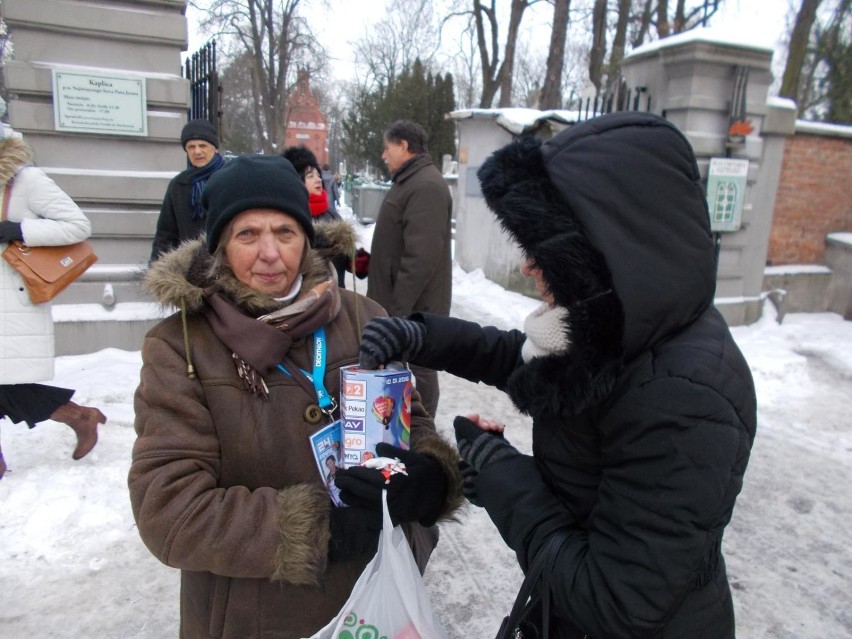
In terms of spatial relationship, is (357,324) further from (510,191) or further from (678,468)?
(678,468)

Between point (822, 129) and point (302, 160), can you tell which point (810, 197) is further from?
point (302, 160)

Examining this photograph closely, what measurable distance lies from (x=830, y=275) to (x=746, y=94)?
117 inches

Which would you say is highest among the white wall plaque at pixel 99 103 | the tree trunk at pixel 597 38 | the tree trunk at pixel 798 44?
the tree trunk at pixel 597 38

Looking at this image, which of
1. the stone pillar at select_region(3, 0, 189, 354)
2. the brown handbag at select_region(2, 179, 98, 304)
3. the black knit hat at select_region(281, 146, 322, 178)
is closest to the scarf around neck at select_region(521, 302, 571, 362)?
the brown handbag at select_region(2, 179, 98, 304)

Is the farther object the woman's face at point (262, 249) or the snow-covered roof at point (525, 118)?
the snow-covered roof at point (525, 118)

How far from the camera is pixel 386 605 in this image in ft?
4.46

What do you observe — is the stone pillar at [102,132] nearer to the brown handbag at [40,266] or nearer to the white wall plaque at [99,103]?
the white wall plaque at [99,103]

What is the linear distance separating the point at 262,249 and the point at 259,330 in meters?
0.24

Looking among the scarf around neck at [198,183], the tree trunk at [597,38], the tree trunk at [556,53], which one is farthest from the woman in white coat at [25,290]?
the tree trunk at [597,38]

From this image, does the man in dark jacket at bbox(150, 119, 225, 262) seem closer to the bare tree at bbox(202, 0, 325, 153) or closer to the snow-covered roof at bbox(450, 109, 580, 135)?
the snow-covered roof at bbox(450, 109, 580, 135)

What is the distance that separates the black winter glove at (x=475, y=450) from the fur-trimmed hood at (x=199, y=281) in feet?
1.92

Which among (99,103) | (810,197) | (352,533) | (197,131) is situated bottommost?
(352,533)

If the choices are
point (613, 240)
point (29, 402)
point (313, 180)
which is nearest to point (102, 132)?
point (313, 180)

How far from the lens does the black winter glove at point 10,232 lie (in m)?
3.39
